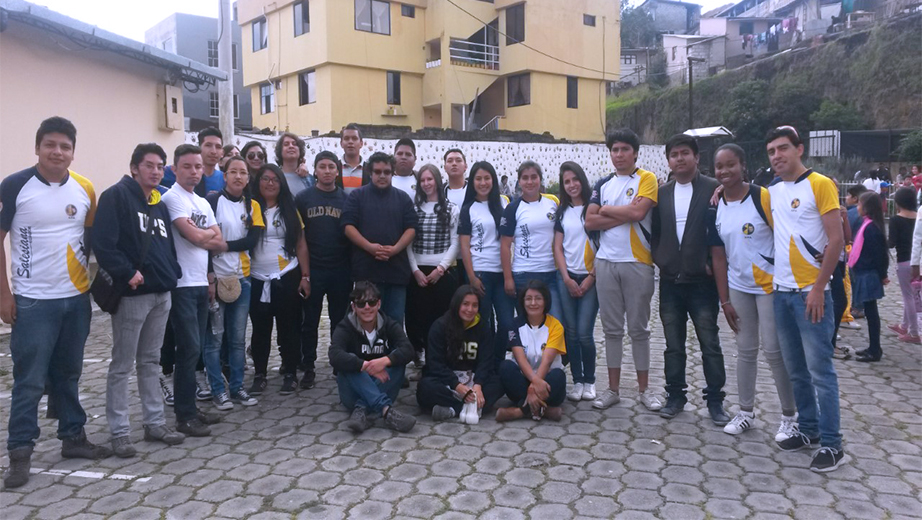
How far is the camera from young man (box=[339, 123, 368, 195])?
257 inches

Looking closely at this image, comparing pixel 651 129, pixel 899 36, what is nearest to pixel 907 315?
pixel 899 36

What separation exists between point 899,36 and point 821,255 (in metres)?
30.4

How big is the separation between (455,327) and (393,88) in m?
24.3

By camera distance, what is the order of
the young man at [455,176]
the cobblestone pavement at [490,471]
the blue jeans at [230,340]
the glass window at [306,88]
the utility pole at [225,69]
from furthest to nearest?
the glass window at [306,88], the utility pole at [225,69], the young man at [455,176], the blue jeans at [230,340], the cobblestone pavement at [490,471]

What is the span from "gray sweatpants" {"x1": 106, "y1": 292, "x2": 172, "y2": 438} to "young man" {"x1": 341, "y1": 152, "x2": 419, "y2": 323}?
1.60 metres

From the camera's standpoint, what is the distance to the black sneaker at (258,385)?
5.94 meters

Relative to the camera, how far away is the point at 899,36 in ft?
94.0

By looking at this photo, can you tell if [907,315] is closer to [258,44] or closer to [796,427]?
[796,427]

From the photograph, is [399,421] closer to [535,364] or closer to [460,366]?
[460,366]

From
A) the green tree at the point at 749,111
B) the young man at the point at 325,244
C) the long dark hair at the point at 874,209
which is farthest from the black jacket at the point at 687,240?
the green tree at the point at 749,111

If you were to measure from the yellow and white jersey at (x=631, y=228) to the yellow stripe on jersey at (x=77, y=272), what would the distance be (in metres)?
3.60

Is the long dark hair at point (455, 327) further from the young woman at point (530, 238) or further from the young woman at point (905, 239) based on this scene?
the young woman at point (905, 239)

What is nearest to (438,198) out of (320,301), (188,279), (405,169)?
(405,169)

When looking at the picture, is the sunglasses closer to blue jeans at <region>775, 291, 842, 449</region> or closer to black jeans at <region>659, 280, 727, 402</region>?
black jeans at <region>659, 280, 727, 402</region>
